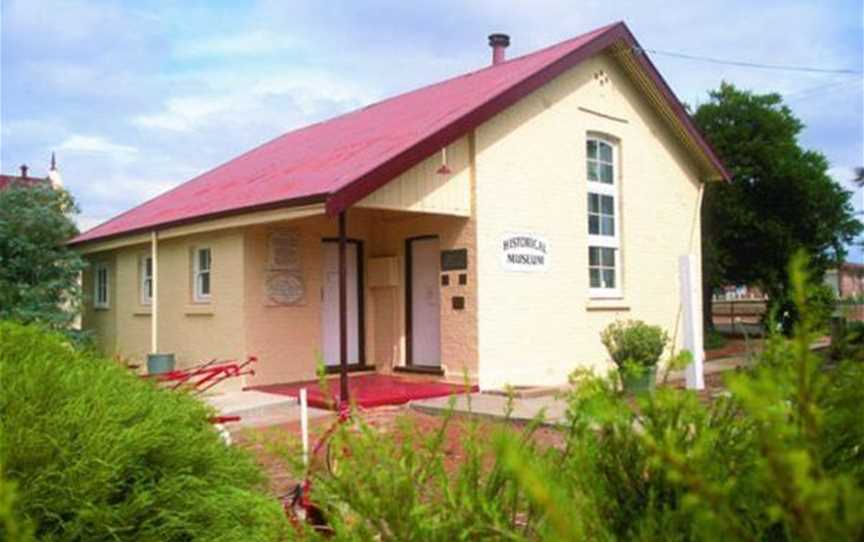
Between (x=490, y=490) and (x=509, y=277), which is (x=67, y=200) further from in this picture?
(x=490, y=490)

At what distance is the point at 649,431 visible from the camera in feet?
6.58

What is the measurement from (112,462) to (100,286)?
15849mm

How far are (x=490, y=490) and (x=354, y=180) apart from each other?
7879 millimetres

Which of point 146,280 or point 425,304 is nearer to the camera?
point 425,304

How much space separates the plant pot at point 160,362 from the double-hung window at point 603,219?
7350 mm

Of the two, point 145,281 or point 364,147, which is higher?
point 364,147

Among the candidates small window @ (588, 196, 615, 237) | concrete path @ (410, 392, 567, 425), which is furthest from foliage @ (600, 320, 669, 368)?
small window @ (588, 196, 615, 237)

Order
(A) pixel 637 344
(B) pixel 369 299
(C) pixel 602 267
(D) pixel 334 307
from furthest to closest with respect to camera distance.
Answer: (C) pixel 602 267
(B) pixel 369 299
(D) pixel 334 307
(A) pixel 637 344

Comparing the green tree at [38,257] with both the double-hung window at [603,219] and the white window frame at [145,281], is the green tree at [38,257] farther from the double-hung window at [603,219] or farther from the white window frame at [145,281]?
the double-hung window at [603,219]

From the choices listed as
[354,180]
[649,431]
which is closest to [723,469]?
[649,431]

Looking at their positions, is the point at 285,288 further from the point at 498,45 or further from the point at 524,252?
the point at 498,45

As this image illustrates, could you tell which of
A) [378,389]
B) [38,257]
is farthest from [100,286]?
[378,389]

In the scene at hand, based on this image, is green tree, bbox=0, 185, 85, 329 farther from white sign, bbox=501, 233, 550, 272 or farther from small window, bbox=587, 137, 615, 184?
small window, bbox=587, 137, 615, 184

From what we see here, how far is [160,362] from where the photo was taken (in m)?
13.5
